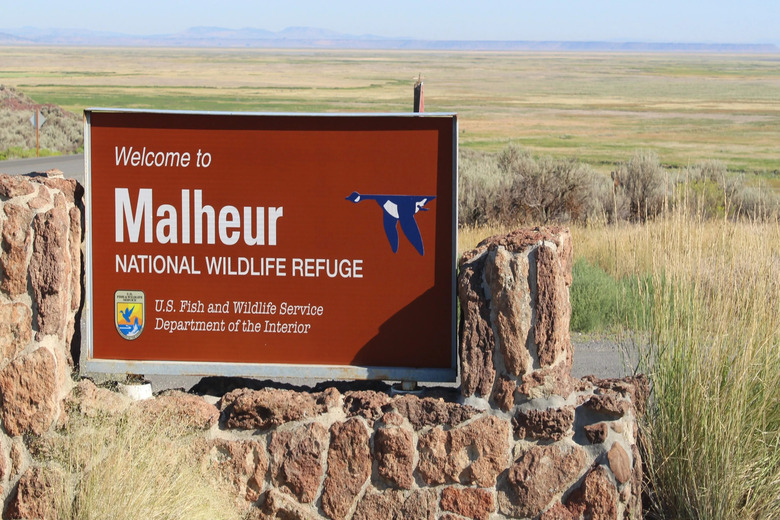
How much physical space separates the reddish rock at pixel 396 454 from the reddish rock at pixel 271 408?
0.30 meters

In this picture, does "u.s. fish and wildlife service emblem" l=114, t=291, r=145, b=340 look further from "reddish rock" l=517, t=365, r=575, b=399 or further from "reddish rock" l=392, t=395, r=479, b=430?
"reddish rock" l=517, t=365, r=575, b=399

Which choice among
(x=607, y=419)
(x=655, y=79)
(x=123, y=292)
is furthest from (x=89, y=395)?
(x=655, y=79)

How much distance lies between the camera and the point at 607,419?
12.4 ft

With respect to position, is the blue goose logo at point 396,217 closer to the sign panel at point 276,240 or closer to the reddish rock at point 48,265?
the sign panel at point 276,240

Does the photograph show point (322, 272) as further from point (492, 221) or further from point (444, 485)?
point (492, 221)

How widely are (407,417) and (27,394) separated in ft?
5.42

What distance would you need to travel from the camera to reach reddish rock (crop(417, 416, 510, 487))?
3.78 meters

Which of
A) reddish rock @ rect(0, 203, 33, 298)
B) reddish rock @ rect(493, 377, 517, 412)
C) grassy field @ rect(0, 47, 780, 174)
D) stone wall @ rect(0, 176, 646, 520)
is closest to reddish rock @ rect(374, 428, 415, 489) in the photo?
stone wall @ rect(0, 176, 646, 520)

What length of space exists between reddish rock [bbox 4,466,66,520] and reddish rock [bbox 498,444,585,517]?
1955 millimetres

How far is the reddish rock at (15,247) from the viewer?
12.8ft

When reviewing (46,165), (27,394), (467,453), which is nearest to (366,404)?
(467,453)

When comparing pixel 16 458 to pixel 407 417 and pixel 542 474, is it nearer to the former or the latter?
pixel 407 417

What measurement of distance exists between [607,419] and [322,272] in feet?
4.61

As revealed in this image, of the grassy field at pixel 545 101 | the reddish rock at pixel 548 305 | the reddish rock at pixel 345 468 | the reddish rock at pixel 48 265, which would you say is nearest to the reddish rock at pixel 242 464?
the reddish rock at pixel 345 468
